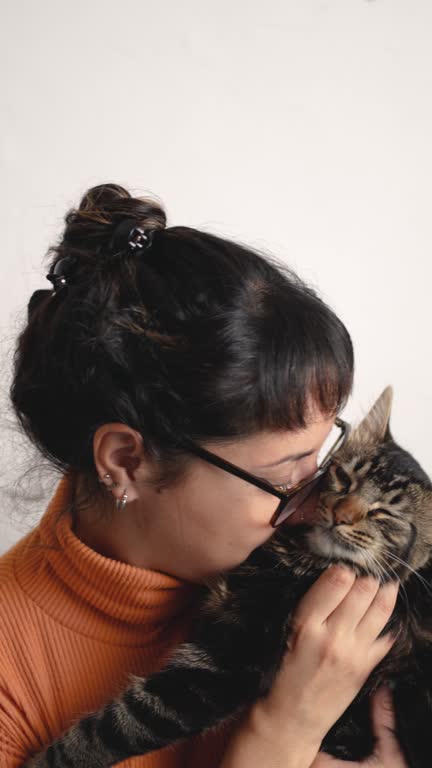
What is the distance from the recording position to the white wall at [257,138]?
1.71 metres

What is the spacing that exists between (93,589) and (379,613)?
462mm

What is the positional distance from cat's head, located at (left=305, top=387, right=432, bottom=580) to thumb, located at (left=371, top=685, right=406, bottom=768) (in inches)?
7.3

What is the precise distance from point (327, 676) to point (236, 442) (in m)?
0.36

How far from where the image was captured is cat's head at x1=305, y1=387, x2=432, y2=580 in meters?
1.15

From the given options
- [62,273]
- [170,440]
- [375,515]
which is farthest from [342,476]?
[62,273]

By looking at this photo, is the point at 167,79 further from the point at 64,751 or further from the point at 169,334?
the point at 64,751

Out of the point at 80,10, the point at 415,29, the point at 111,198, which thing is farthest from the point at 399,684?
the point at 80,10

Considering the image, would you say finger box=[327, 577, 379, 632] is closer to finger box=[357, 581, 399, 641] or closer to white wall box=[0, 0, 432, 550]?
finger box=[357, 581, 399, 641]

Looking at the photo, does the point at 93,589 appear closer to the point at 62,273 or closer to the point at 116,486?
the point at 116,486

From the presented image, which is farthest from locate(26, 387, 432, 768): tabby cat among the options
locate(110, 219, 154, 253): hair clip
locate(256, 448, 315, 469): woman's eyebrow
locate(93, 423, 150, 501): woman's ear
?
locate(110, 219, 154, 253): hair clip

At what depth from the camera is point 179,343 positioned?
1.04m

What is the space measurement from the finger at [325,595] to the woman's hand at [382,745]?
0.18 m

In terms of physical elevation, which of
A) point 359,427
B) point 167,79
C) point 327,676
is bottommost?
point 327,676

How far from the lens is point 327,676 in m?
1.06
